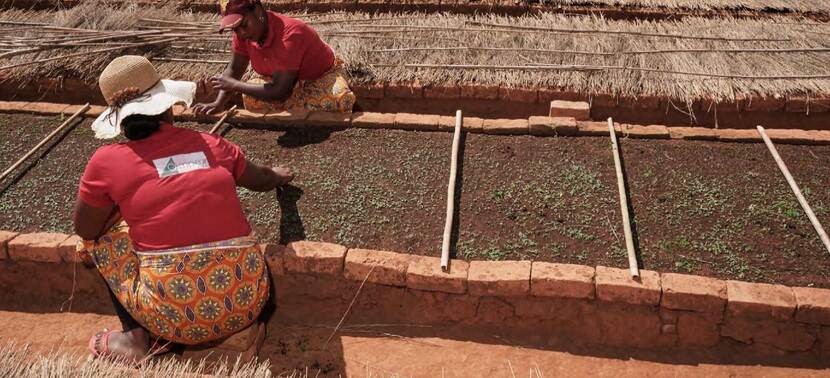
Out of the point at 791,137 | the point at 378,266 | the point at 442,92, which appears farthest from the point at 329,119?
the point at 791,137

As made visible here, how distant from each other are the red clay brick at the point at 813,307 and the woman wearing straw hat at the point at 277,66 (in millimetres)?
3132

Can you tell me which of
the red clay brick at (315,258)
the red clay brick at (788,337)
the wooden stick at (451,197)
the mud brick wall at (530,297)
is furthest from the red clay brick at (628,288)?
the red clay brick at (315,258)

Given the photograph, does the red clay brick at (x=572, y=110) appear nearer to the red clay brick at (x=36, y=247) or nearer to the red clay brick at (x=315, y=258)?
the red clay brick at (x=315, y=258)

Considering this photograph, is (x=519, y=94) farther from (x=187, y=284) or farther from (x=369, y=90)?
(x=187, y=284)

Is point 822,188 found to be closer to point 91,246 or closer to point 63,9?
point 91,246

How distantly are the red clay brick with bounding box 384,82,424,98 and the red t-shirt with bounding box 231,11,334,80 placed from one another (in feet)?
2.57

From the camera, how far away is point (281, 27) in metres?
4.66

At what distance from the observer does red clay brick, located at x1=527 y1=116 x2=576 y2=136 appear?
15.7 ft

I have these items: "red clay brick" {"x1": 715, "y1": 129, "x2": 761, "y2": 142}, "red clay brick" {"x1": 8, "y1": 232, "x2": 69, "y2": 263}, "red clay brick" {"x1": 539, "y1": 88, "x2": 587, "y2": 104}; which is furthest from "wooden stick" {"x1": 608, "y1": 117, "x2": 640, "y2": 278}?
"red clay brick" {"x1": 8, "y1": 232, "x2": 69, "y2": 263}

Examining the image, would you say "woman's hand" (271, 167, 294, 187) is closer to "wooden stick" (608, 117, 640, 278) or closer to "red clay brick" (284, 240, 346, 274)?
"red clay brick" (284, 240, 346, 274)

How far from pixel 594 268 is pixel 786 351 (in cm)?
99

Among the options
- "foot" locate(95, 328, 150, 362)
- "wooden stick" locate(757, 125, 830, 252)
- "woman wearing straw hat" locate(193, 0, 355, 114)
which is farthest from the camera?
"woman wearing straw hat" locate(193, 0, 355, 114)

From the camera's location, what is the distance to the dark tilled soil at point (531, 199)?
12.5 feet

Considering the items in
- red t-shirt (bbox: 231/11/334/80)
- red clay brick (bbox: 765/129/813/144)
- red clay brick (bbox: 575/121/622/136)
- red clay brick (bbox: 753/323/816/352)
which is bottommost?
red clay brick (bbox: 753/323/816/352)
